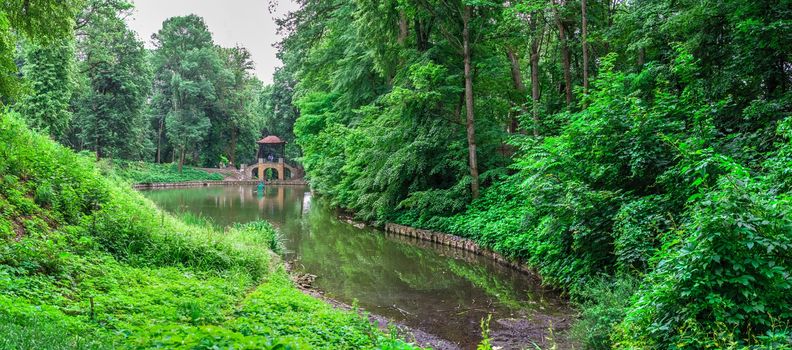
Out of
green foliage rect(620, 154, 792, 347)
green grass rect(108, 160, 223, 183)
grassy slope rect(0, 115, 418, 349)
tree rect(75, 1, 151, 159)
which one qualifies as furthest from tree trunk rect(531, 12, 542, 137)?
tree rect(75, 1, 151, 159)

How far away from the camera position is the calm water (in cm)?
795

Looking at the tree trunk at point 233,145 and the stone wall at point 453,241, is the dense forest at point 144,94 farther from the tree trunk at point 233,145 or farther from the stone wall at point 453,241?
the stone wall at point 453,241

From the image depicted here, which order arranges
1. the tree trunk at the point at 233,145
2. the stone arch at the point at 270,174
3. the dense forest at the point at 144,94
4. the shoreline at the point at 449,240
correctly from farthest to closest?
1. the stone arch at the point at 270,174
2. the tree trunk at the point at 233,145
3. the dense forest at the point at 144,94
4. the shoreline at the point at 449,240

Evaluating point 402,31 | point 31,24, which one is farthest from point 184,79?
point 31,24

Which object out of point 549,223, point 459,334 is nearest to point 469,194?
point 549,223

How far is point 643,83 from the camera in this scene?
36.0 feet

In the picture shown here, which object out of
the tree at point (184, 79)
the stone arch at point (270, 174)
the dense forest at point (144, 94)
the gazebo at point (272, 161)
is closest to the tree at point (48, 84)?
the dense forest at point (144, 94)

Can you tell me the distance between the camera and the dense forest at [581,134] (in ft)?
15.4

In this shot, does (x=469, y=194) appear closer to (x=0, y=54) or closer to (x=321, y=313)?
(x=321, y=313)

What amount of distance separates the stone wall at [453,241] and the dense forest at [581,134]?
0.79ft

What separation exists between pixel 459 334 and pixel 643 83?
742 centimetres

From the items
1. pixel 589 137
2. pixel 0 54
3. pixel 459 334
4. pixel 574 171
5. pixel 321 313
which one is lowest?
pixel 459 334

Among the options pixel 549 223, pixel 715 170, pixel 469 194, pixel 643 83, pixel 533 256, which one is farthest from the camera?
pixel 469 194

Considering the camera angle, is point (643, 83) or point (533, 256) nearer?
point (533, 256)
